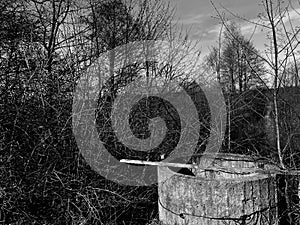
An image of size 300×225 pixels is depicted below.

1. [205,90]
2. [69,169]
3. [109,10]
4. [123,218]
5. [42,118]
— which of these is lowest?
[123,218]

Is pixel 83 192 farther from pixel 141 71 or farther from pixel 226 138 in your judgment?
pixel 226 138

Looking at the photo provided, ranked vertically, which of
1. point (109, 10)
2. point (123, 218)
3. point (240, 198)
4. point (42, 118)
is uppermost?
point (109, 10)

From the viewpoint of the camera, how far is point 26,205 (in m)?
3.65

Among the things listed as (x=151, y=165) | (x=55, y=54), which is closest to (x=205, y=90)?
(x=151, y=165)

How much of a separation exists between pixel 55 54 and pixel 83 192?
2.08 m

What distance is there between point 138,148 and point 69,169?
161cm

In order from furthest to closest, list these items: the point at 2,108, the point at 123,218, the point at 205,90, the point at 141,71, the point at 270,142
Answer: the point at 270,142, the point at 205,90, the point at 141,71, the point at 123,218, the point at 2,108

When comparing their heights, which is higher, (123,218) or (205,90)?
(205,90)

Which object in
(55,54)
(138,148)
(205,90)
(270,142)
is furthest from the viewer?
(270,142)

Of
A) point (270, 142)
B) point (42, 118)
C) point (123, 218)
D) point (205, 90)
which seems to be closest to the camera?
point (42, 118)

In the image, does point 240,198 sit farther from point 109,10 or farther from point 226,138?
point 109,10

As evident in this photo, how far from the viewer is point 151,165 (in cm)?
512

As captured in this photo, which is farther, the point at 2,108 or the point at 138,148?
the point at 138,148

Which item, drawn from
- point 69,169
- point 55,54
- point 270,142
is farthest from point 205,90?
point 69,169
